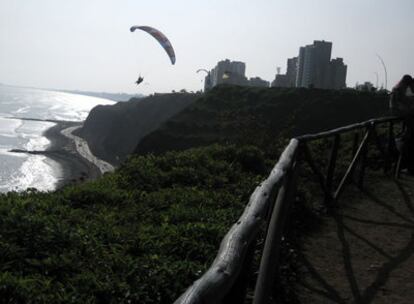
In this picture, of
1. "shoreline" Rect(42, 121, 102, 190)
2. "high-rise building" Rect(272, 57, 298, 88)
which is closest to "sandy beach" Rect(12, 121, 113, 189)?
"shoreline" Rect(42, 121, 102, 190)

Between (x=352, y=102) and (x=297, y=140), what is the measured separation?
37.1 meters

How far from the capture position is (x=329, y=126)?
130 feet

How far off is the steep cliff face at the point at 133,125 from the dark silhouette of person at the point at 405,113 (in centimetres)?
6362

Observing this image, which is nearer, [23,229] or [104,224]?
[23,229]

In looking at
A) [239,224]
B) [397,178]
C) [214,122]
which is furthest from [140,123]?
[239,224]

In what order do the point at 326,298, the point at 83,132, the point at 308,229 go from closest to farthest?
the point at 326,298 < the point at 308,229 < the point at 83,132

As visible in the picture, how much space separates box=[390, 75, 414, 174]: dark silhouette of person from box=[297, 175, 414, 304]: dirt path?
1.99 m

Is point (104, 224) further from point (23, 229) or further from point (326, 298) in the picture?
point (326, 298)

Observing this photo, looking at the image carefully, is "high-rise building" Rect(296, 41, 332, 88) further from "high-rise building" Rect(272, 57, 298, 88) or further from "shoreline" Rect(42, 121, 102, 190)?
"shoreline" Rect(42, 121, 102, 190)

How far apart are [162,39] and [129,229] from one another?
2861 centimetres

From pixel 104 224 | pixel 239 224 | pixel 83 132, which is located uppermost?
pixel 239 224

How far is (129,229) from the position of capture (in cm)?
573

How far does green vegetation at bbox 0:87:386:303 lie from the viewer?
4117 mm

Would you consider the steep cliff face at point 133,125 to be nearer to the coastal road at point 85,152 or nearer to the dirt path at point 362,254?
the coastal road at point 85,152
